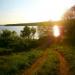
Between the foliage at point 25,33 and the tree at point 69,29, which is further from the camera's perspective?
the foliage at point 25,33

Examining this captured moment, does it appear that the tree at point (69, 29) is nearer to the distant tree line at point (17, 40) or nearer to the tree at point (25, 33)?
the distant tree line at point (17, 40)

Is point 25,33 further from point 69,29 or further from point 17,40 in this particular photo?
point 69,29

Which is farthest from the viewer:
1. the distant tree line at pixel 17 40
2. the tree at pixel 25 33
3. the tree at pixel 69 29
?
the tree at pixel 25 33

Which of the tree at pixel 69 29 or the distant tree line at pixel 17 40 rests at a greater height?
the tree at pixel 69 29

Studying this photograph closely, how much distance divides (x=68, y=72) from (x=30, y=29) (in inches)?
1734

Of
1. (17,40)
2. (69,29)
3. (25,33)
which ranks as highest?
(69,29)

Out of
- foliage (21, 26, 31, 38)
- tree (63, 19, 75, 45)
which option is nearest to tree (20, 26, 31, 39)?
foliage (21, 26, 31, 38)

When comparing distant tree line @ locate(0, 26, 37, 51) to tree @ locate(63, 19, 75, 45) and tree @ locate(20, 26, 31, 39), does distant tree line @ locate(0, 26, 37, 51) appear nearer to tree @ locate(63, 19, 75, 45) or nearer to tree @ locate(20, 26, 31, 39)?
tree @ locate(20, 26, 31, 39)

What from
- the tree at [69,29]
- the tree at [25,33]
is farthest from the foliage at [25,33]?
the tree at [69,29]

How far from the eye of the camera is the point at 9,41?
135 ft

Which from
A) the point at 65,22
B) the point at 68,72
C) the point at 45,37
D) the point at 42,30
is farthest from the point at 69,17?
the point at 68,72

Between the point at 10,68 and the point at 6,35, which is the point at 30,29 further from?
the point at 10,68

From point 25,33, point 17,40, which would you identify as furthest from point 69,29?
point 25,33

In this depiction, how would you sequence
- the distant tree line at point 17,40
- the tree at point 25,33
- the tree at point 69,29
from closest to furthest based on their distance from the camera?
the distant tree line at point 17,40 < the tree at point 69,29 < the tree at point 25,33
